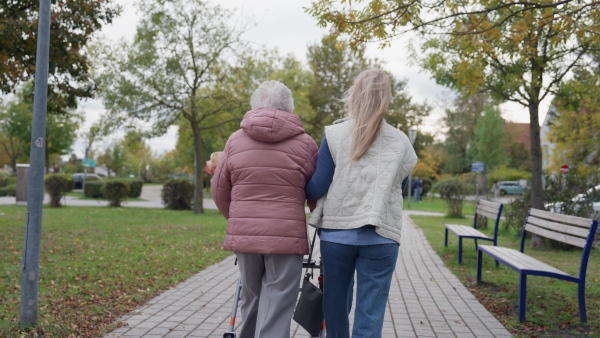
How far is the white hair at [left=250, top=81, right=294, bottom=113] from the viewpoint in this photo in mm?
3963

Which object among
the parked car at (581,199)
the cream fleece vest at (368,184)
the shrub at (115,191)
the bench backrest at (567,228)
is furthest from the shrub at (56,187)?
the cream fleece vest at (368,184)

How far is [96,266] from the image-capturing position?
30.6ft

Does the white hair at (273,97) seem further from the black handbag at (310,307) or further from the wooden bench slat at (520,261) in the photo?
the wooden bench slat at (520,261)

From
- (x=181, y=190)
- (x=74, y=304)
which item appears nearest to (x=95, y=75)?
(x=181, y=190)

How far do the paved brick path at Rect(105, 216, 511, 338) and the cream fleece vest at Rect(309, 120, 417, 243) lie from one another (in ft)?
7.54

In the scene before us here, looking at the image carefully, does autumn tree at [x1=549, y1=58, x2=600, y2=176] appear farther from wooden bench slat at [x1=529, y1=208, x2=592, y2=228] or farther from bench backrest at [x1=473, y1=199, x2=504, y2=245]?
wooden bench slat at [x1=529, y1=208, x2=592, y2=228]

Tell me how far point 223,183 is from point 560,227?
4163 millimetres

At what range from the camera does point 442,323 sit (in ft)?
20.5

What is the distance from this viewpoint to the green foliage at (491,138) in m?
59.1

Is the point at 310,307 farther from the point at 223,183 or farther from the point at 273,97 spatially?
the point at 273,97

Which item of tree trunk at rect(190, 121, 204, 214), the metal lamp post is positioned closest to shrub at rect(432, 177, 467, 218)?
tree trunk at rect(190, 121, 204, 214)

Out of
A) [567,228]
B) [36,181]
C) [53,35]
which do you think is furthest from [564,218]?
[53,35]

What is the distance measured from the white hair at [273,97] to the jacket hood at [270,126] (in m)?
0.08

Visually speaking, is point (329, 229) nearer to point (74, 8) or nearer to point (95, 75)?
point (74, 8)
